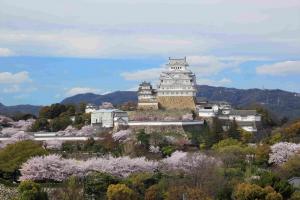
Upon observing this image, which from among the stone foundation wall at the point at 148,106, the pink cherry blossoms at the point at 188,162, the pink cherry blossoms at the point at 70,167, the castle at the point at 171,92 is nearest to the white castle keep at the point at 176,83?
the castle at the point at 171,92

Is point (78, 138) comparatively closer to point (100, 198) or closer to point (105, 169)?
point (105, 169)

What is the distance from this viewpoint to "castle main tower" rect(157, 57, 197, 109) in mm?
57344

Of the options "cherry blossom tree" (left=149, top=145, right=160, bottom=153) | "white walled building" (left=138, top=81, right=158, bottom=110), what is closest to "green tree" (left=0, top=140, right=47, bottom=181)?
"cherry blossom tree" (left=149, top=145, right=160, bottom=153)

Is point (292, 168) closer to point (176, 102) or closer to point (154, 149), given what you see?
point (154, 149)

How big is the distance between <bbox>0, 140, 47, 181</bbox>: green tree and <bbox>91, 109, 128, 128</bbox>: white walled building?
13.7m

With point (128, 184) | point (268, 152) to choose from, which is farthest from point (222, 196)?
point (268, 152)

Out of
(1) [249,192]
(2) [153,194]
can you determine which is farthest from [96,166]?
(1) [249,192]

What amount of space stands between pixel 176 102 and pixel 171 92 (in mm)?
992

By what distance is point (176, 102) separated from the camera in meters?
57.5

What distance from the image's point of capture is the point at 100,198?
3039cm

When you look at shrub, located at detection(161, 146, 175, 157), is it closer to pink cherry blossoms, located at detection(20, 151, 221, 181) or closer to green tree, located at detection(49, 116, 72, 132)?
pink cherry blossoms, located at detection(20, 151, 221, 181)

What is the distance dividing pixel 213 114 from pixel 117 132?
8639 millimetres

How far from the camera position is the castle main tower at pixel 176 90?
57.3 m

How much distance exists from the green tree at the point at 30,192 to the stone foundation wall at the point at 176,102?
90.7ft
